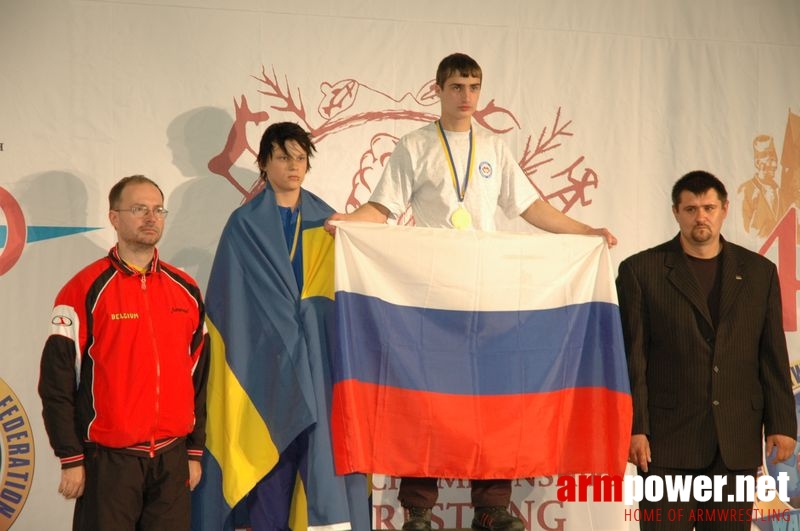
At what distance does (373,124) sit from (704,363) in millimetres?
1915

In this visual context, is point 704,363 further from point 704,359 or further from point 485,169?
point 485,169

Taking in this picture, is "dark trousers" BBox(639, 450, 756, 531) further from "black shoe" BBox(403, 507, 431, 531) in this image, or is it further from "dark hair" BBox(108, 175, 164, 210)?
"dark hair" BBox(108, 175, 164, 210)

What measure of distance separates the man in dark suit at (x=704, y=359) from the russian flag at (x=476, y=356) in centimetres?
11

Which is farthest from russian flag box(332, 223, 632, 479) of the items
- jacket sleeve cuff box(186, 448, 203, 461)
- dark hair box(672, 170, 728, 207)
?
jacket sleeve cuff box(186, 448, 203, 461)

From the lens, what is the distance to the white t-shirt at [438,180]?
328 centimetres

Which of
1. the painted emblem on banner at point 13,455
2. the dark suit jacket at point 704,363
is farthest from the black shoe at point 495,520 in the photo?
the painted emblem on banner at point 13,455

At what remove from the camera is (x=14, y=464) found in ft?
12.6

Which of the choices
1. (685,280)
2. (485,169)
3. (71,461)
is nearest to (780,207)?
(685,280)

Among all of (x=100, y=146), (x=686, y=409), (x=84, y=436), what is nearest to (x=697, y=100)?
(x=686, y=409)

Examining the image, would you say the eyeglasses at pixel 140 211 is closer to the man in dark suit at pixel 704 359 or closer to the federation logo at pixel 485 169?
the federation logo at pixel 485 169

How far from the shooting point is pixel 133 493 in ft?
9.18

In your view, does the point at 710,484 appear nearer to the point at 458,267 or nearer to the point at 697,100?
the point at 458,267

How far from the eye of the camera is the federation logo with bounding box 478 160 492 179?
10.9 ft

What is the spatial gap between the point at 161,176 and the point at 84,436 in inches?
59.3
